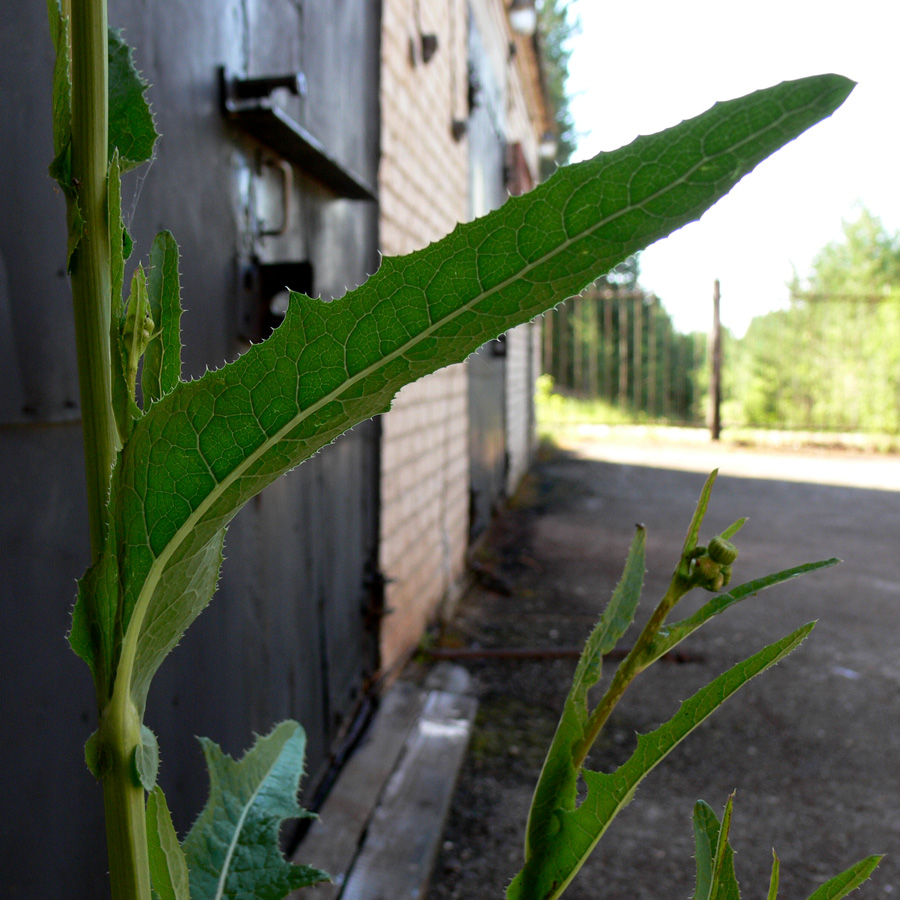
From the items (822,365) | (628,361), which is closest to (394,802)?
(822,365)

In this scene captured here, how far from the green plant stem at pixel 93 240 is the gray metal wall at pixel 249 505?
807 millimetres

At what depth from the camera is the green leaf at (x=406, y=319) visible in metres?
0.36

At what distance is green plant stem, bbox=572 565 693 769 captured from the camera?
20.8 inches

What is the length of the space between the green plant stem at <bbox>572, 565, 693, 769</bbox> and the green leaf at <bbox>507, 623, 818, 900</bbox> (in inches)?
0.8

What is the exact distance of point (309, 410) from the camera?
40 cm

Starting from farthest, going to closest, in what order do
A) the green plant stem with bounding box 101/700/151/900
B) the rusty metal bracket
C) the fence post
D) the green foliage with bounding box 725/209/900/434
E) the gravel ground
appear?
the green foliage with bounding box 725/209/900/434, the fence post, the gravel ground, the rusty metal bracket, the green plant stem with bounding box 101/700/151/900

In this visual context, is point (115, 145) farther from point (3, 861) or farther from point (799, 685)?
point (799, 685)

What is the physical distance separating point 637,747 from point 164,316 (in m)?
0.43

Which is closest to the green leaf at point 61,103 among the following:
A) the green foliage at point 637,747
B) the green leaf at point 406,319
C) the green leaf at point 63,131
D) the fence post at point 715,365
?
the green leaf at point 63,131

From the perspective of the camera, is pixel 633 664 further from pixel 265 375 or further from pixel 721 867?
pixel 265 375

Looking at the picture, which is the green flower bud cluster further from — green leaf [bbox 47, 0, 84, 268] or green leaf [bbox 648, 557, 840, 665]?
green leaf [bbox 47, 0, 84, 268]

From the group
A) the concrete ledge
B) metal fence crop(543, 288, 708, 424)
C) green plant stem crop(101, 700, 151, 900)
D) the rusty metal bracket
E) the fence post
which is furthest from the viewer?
metal fence crop(543, 288, 708, 424)

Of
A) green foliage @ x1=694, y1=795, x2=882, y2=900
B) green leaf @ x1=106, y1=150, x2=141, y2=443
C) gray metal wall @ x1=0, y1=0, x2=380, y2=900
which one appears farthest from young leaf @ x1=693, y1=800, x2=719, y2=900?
gray metal wall @ x1=0, y1=0, x2=380, y2=900

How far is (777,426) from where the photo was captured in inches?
509
